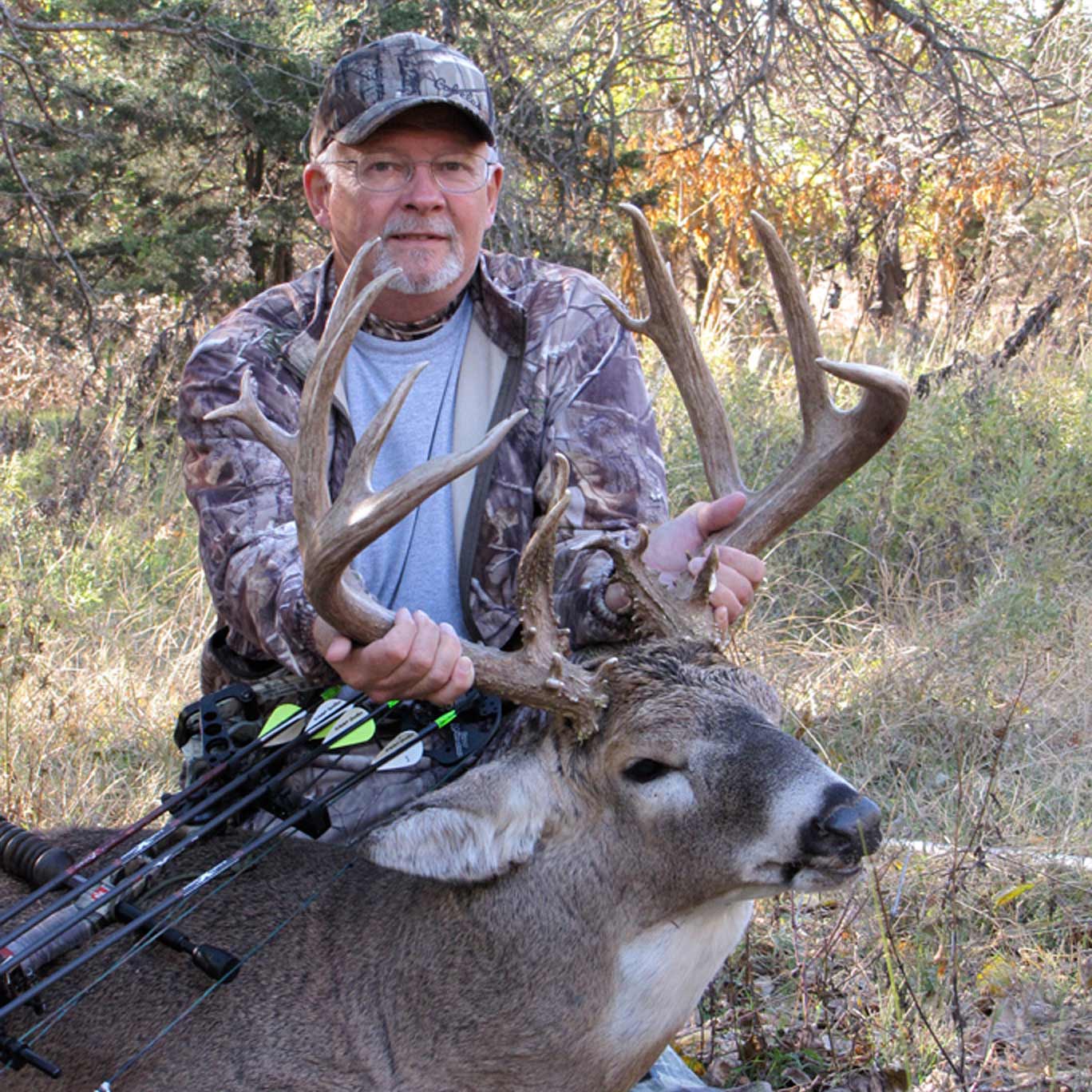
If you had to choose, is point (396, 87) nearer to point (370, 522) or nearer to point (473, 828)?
point (370, 522)

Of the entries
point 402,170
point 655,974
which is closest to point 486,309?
point 402,170

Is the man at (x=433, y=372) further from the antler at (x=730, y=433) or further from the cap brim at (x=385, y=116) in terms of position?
the antler at (x=730, y=433)

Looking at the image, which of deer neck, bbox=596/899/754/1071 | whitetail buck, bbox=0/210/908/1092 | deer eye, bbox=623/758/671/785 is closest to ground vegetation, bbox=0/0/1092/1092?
deer neck, bbox=596/899/754/1071

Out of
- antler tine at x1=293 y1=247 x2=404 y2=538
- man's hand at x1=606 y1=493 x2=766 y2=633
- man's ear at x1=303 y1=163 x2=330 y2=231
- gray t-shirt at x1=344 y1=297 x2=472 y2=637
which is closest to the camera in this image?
antler tine at x1=293 y1=247 x2=404 y2=538

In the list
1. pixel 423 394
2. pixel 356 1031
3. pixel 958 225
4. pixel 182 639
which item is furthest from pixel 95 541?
pixel 958 225

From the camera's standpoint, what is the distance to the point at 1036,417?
7445 millimetres

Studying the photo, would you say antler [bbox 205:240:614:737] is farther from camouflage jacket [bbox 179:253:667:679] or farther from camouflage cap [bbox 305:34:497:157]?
camouflage cap [bbox 305:34:497:157]

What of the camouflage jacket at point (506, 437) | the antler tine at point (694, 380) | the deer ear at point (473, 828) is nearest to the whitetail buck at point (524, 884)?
the deer ear at point (473, 828)

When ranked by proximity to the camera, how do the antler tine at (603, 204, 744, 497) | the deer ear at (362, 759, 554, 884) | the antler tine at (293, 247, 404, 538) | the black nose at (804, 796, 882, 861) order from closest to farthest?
the black nose at (804, 796, 882, 861) < the antler tine at (293, 247, 404, 538) < the deer ear at (362, 759, 554, 884) < the antler tine at (603, 204, 744, 497)

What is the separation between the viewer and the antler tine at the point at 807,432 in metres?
3.12

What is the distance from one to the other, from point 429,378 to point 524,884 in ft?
5.45

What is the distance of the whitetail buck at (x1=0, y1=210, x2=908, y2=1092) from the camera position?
8.73 feet

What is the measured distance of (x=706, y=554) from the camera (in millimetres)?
3068

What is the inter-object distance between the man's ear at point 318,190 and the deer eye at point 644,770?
6.60 ft
